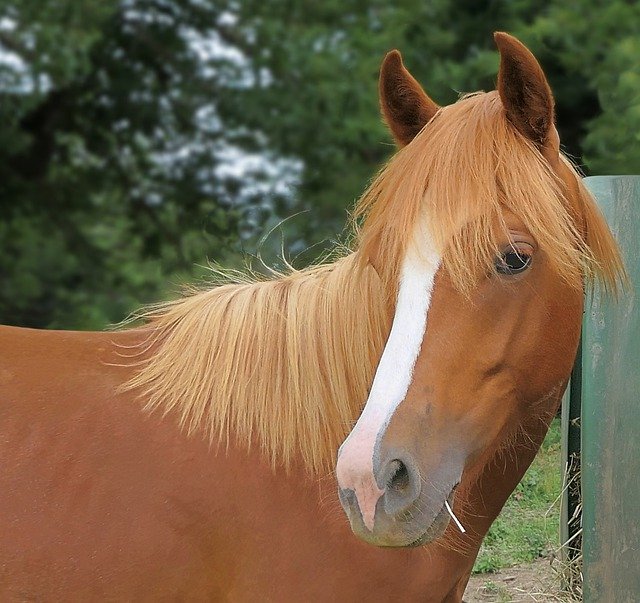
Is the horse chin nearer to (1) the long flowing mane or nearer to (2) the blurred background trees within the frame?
(1) the long flowing mane

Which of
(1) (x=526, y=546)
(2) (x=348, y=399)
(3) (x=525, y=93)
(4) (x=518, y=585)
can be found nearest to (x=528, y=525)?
(1) (x=526, y=546)

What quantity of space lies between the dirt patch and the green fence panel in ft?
1.92

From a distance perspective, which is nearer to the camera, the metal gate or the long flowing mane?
the long flowing mane

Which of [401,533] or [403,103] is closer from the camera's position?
[401,533]

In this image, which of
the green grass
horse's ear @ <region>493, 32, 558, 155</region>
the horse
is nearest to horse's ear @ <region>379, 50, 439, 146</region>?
the horse

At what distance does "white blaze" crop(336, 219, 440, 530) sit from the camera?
1587mm

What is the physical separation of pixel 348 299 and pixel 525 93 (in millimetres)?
670

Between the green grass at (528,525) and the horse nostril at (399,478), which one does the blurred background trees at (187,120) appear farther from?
the horse nostril at (399,478)

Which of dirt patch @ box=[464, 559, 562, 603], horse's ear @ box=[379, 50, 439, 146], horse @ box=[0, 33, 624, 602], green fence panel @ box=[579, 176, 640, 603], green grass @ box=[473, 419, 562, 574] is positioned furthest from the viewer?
green grass @ box=[473, 419, 562, 574]

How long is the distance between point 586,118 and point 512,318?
5.56m

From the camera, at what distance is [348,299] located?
2.14 meters

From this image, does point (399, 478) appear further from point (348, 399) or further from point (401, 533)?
point (348, 399)

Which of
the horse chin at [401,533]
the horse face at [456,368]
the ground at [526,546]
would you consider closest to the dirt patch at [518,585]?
the ground at [526,546]

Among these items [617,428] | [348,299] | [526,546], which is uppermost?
[348,299]
